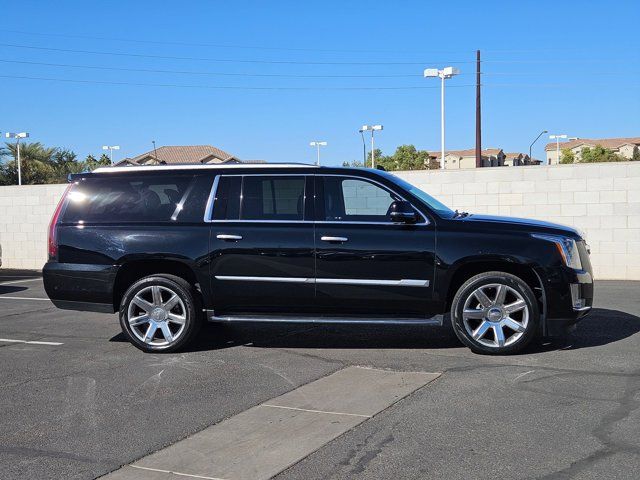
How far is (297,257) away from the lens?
6.74m

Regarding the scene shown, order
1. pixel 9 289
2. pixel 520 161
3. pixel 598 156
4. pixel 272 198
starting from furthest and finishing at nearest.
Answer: pixel 520 161
pixel 598 156
pixel 9 289
pixel 272 198

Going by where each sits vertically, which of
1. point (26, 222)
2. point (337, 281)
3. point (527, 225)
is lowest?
point (337, 281)

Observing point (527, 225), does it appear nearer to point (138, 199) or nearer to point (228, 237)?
point (228, 237)

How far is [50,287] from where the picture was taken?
23.8ft

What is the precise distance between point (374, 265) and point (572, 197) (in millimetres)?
8001

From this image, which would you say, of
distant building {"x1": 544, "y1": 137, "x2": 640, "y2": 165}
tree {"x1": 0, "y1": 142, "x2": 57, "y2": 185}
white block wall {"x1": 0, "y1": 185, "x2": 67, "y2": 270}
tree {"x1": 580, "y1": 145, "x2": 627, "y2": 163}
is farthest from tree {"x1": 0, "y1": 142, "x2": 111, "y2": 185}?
distant building {"x1": 544, "y1": 137, "x2": 640, "y2": 165}

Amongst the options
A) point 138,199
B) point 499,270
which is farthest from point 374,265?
point 138,199

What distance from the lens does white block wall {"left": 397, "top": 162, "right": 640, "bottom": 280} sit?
1288cm

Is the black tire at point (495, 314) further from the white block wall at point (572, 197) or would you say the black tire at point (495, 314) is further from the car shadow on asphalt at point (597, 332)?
the white block wall at point (572, 197)

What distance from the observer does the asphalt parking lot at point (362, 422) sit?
398cm

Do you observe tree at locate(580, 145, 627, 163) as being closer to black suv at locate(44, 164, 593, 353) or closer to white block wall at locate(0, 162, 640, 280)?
white block wall at locate(0, 162, 640, 280)

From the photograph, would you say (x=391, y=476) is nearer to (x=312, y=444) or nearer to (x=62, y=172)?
(x=312, y=444)

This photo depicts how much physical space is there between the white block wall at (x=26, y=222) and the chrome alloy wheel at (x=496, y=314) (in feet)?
45.4

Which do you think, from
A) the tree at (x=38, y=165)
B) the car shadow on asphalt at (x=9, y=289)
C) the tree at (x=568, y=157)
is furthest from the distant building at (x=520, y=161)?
the car shadow on asphalt at (x=9, y=289)
